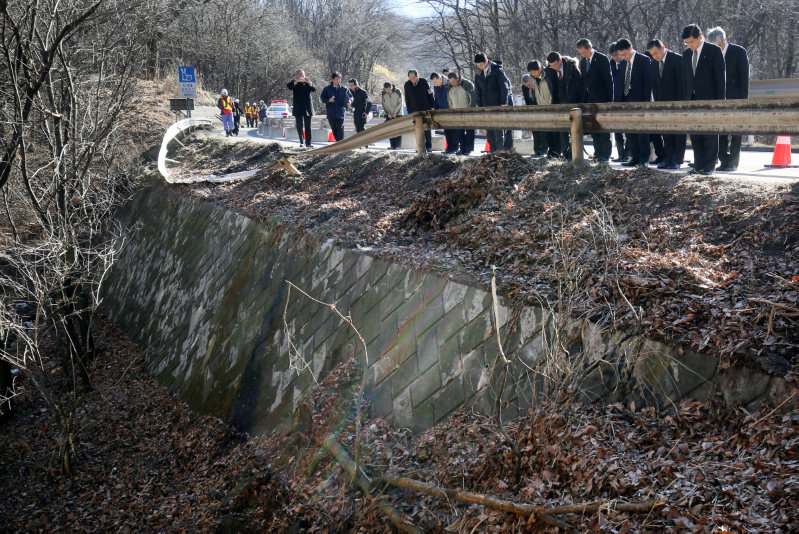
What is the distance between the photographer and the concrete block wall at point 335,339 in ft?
15.2

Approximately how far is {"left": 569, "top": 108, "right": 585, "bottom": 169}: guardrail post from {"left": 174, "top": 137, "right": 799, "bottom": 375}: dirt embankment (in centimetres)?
19

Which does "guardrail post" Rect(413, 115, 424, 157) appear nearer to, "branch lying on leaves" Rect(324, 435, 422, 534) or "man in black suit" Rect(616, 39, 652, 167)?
"man in black suit" Rect(616, 39, 652, 167)

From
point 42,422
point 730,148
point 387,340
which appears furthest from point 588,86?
point 42,422

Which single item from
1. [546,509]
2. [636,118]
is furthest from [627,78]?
[546,509]

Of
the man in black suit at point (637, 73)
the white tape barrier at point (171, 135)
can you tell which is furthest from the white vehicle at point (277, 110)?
the man in black suit at point (637, 73)

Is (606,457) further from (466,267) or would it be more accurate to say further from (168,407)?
(168,407)

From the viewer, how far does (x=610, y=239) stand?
5.64 m

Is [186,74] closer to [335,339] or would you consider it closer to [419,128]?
[419,128]

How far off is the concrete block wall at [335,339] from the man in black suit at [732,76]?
424cm

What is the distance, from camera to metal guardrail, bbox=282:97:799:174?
6.19 metres

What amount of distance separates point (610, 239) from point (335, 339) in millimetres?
3409

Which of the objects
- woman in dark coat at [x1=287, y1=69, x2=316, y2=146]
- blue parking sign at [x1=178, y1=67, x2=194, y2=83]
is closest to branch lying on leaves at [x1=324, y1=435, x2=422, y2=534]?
woman in dark coat at [x1=287, y1=69, x2=316, y2=146]

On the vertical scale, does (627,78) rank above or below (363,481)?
above

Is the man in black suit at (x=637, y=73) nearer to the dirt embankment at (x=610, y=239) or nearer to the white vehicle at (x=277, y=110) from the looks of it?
the dirt embankment at (x=610, y=239)
